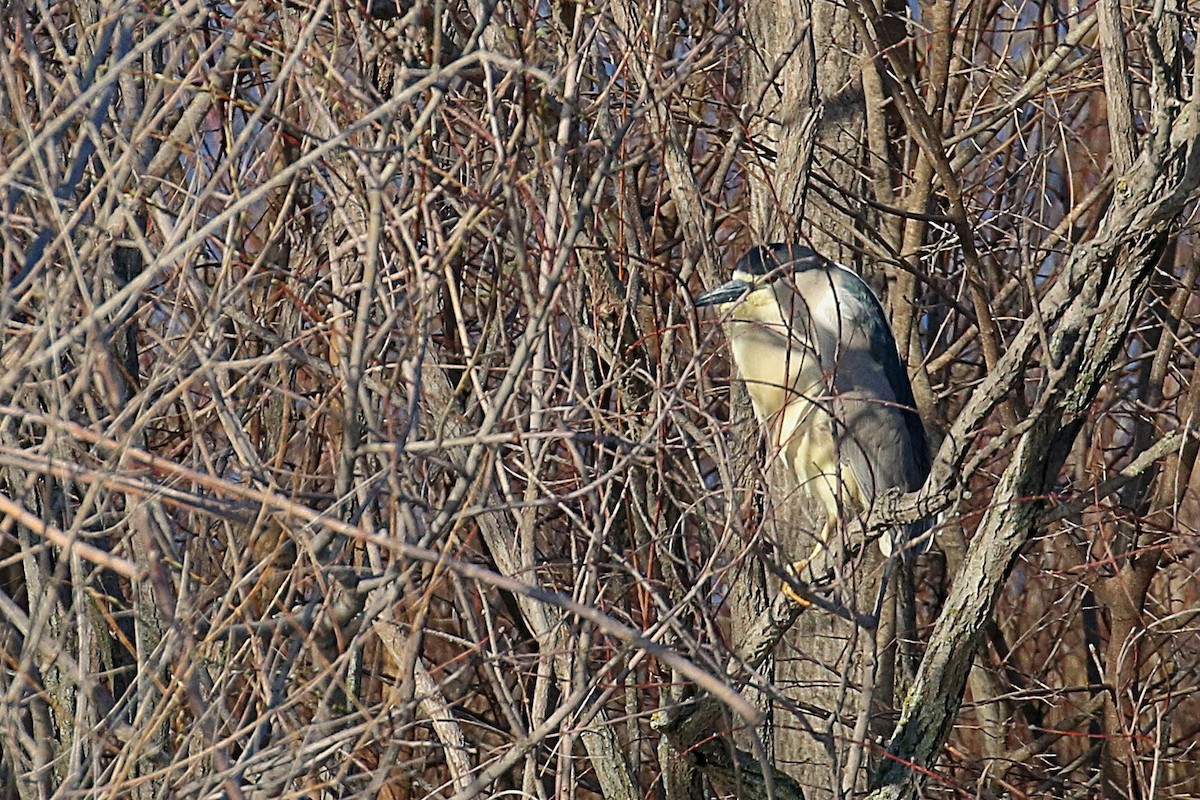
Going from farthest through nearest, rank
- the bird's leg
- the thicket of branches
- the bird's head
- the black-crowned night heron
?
1. the black-crowned night heron
2. the bird's head
3. the bird's leg
4. the thicket of branches

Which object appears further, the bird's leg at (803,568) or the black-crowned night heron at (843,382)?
the black-crowned night heron at (843,382)

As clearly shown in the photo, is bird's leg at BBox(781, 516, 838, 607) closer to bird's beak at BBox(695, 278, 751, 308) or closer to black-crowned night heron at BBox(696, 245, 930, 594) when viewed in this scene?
black-crowned night heron at BBox(696, 245, 930, 594)

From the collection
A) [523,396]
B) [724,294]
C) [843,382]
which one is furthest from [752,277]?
[843,382]

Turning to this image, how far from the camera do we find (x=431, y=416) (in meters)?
4.23

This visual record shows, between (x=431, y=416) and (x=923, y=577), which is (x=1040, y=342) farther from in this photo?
(x=923, y=577)

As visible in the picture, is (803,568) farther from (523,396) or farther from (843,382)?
(843,382)

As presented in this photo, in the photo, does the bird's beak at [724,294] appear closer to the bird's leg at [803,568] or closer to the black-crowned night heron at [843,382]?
the black-crowned night heron at [843,382]

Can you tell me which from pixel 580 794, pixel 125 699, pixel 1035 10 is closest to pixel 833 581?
pixel 125 699

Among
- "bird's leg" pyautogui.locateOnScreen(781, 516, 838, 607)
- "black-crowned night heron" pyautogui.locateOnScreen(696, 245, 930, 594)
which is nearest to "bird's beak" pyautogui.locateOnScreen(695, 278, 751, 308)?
"black-crowned night heron" pyautogui.locateOnScreen(696, 245, 930, 594)

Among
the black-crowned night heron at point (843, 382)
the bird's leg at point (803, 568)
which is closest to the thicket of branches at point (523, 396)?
the bird's leg at point (803, 568)

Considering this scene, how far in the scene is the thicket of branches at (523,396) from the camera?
2311 millimetres

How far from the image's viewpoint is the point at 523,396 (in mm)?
3879

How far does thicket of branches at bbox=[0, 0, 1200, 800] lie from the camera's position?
2.31 metres

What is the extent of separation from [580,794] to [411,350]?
3.95 m
